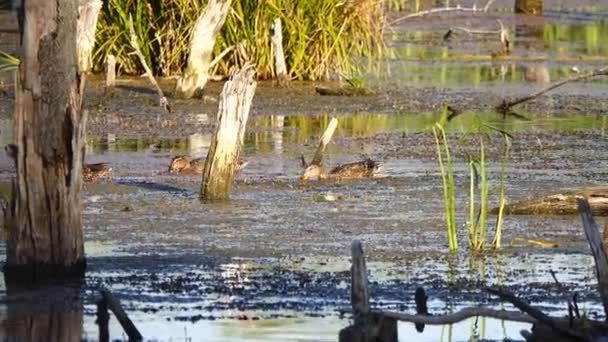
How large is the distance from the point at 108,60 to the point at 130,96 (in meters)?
0.47

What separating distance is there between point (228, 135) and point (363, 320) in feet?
17.1

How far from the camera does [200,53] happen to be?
714 inches

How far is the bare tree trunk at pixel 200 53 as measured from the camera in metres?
18.0

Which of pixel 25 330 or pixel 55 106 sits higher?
pixel 55 106

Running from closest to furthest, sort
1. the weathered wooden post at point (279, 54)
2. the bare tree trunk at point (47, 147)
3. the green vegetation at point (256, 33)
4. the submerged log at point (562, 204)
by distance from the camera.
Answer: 1. the bare tree trunk at point (47, 147)
2. the submerged log at point (562, 204)
3. the weathered wooden post at point (279, 54)
4. the green vegetation at point (256, 33)

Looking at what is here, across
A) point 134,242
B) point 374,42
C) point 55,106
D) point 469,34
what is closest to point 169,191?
point 134,242

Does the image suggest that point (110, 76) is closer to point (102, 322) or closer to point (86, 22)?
point (86, 22)

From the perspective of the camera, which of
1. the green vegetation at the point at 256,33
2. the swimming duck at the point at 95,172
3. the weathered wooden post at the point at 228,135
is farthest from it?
the green vegetation at the point at 256,33

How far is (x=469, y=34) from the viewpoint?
28016 millimetres

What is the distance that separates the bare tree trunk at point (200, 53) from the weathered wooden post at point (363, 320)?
11.7 meters

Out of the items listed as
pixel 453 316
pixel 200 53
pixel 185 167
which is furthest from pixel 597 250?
pixel 200 53

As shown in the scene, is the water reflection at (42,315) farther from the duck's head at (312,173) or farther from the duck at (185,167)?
the duck at (185,167)

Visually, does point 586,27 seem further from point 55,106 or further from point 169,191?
point 55,106

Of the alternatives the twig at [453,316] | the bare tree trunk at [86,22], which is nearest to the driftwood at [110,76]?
the bare tree trunk at [86,22]
